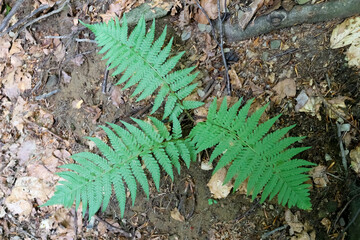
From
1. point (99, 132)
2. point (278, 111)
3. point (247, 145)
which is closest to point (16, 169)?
point (99, 132)

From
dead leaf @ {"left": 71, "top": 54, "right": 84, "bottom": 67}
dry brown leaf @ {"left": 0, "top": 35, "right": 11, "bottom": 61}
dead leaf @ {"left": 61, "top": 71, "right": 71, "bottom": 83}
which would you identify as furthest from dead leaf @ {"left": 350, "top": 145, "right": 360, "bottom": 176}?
dry brown leaf @ {"left": 0, "top": 35, "right": 11, "bottom": 61}

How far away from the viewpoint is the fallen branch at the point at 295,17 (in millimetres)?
2430

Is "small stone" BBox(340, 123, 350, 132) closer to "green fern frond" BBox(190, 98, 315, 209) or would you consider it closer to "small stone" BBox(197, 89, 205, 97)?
"green fern frond" BBox(190, 98, 315, 209)

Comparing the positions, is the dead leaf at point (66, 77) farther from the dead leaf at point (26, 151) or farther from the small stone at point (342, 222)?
the small stone at point (342, 222)

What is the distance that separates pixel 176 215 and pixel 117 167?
809mm

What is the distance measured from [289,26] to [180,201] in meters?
2.02

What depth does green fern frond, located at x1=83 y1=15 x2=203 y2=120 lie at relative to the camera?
8.45 feet

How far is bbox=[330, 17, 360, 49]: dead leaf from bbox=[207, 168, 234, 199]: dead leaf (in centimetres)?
155

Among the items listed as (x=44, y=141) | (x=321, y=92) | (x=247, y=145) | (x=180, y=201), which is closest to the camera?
(x=247, y=145)

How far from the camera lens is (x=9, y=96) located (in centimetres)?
353

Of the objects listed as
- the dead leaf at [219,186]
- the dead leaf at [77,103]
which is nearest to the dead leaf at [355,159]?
the dead leaf at [219,186]

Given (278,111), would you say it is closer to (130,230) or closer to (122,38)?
(122,38)

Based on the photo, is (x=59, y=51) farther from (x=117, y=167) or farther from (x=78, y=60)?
(x=117, y=167)

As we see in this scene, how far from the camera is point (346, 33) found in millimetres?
2430
